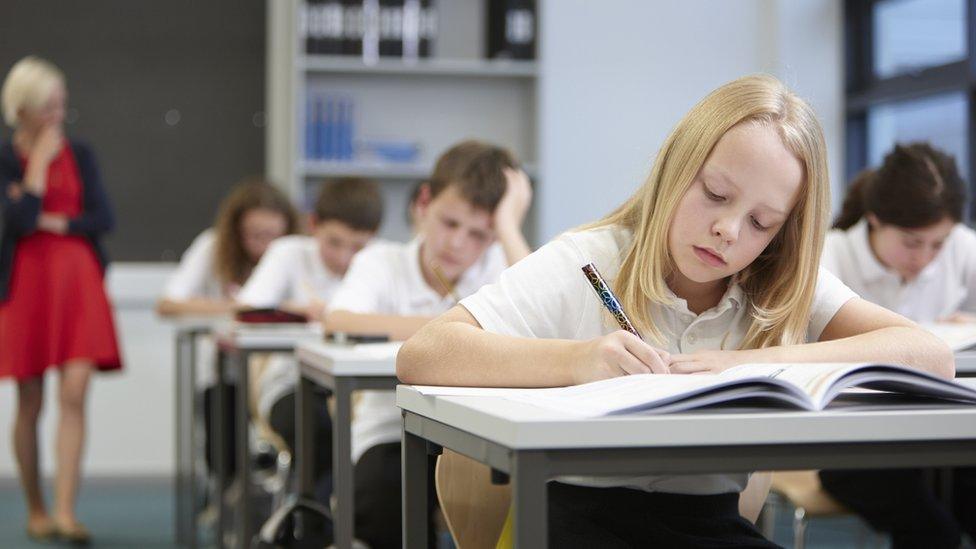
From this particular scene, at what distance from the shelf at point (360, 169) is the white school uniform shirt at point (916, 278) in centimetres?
238

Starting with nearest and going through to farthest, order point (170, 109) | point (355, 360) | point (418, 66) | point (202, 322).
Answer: point (355, 360) → point (202, 322) → point (418, 66) → point (170, 109)

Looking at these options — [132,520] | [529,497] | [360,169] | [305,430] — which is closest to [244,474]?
[305,430]

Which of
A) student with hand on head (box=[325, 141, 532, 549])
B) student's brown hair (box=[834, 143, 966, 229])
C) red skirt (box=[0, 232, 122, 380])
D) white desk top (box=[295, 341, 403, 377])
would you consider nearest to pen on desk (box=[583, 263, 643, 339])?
white desk top (box=[295, 341, 403, 377])

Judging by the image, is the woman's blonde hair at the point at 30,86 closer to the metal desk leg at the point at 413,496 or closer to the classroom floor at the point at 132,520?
the classroom floor at the point at 132,520

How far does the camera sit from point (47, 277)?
170 inches

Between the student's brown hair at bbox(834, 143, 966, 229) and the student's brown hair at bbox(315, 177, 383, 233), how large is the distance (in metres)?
1.51

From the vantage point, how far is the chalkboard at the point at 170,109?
17.7ft

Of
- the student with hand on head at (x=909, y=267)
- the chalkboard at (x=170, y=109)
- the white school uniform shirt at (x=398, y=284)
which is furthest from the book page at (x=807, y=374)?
the chalkboard at (x=170, y=109)

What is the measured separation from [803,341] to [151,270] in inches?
167

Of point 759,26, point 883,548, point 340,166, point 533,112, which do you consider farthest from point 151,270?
point 883,548

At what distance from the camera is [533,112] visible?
533 cm

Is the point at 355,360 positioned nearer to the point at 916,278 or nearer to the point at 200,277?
the point at 916,278

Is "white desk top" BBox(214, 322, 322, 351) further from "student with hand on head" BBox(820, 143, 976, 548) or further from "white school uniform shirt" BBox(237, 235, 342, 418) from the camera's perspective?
"student with hand on head" BBox(820, 143, 976, 548)

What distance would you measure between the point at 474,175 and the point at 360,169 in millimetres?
2599
